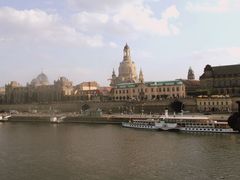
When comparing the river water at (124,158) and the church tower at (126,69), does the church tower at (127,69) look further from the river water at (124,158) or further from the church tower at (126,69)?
the river water at (124,158)

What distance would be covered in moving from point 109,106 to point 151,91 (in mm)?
12364

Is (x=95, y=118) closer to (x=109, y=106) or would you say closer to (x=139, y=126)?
(x=139, y=126)

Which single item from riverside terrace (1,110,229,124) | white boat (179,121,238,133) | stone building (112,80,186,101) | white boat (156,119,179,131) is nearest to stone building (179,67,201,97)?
stone building (112,80,186,101)

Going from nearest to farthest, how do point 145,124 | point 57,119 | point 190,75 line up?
point 145,124 < point 57,119 < point 190,75

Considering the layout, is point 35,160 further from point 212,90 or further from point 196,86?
point 196,86

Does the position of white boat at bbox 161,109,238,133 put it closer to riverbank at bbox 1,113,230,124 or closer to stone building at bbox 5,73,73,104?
riverbank at bbox 1,113,230,124

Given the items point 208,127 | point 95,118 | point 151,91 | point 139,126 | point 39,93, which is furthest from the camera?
point 39,93

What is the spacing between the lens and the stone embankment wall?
71812 millimetres

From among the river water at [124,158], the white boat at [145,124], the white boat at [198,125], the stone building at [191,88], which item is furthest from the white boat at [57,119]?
the stone building at [191,88]

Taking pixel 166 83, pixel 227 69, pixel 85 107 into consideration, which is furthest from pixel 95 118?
pixel 227 69

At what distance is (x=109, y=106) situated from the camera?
81625 millimetres

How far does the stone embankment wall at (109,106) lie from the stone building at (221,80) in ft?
32.9

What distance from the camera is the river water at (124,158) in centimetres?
2170

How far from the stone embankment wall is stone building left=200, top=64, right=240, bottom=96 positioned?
395 inches
